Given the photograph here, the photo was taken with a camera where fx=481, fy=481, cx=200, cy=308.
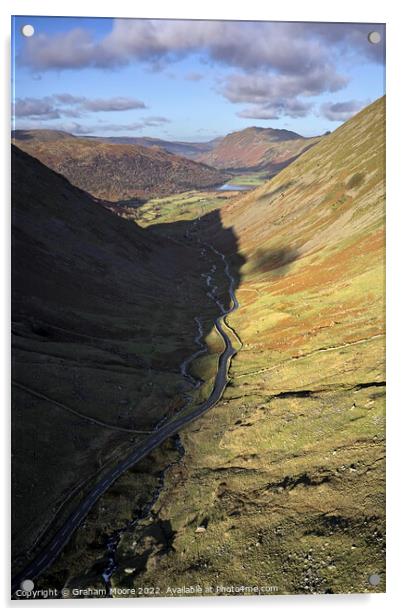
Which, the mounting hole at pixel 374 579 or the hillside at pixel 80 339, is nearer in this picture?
the mounting hole at pixel 374 579

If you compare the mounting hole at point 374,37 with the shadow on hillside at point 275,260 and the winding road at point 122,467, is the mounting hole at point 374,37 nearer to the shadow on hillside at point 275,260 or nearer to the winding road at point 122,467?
the winding road at point 122,467

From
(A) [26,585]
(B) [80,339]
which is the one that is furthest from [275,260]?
(A) [26,585]

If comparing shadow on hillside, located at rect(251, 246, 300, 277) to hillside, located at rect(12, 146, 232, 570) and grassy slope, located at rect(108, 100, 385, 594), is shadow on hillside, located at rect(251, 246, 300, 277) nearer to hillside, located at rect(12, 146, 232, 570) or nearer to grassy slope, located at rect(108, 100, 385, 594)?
hillside, located at rect(12, 146, 232, 570)

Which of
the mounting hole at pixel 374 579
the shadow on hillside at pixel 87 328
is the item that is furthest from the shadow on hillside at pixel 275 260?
the mounting hole at pixel 374 579

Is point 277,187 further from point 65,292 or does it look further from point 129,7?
point 129,7

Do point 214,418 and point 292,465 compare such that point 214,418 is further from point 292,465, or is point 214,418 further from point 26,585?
point 26,585

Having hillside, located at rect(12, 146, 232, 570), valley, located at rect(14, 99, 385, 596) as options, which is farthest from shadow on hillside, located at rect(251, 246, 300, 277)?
hillside, located at rect(12, 146, 232, 570)
